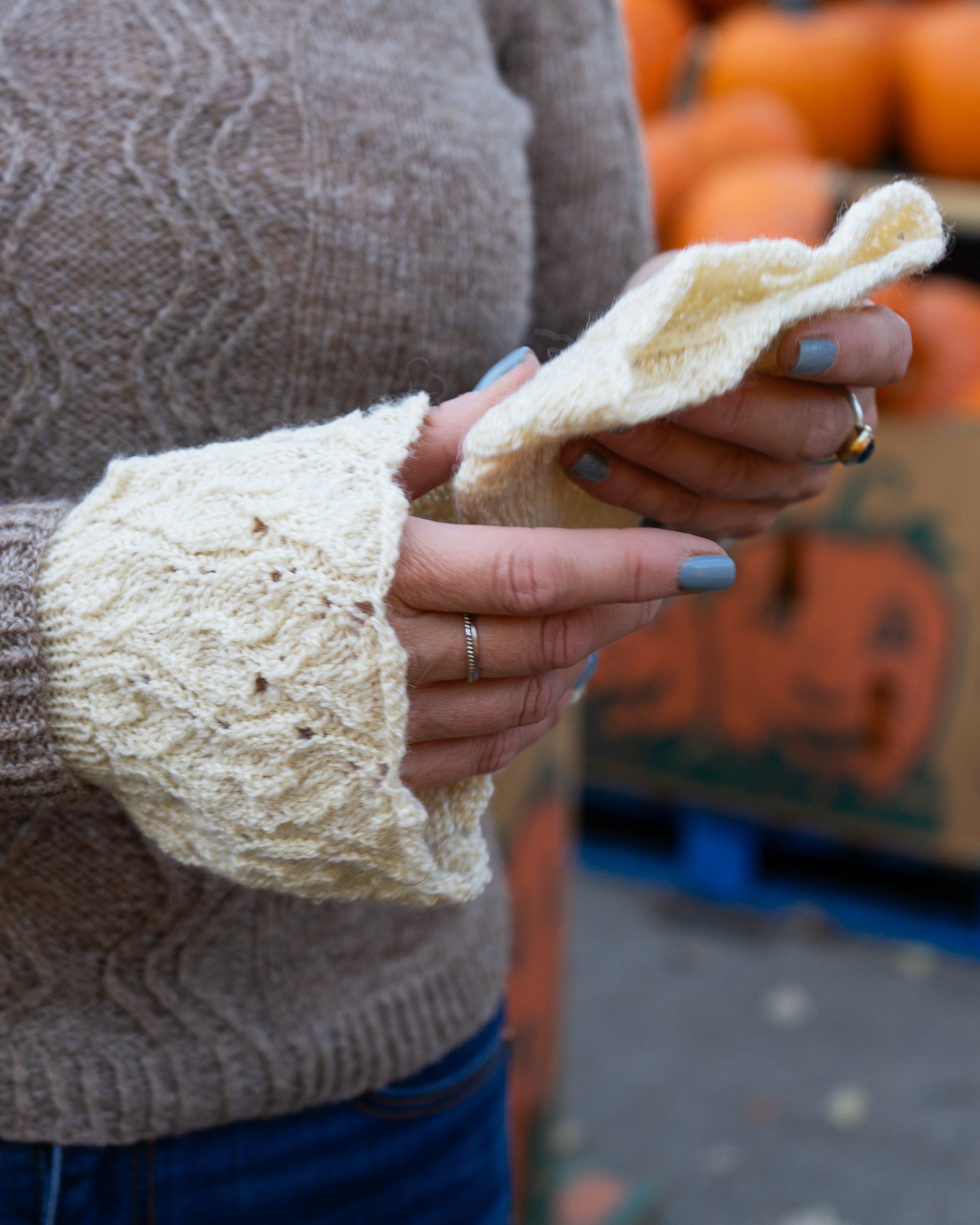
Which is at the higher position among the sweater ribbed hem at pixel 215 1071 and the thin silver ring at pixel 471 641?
the thin silver ring at pixel 471 641

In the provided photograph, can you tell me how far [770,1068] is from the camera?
1.88 meters

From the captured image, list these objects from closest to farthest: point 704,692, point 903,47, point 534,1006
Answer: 1. point 534,1006
2. point 704,692
3. point 903,47

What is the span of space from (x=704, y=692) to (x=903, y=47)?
4.74ft

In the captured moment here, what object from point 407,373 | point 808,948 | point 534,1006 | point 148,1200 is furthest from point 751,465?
point 808,948

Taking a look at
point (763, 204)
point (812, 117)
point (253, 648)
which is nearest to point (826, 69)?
point (812, 117)

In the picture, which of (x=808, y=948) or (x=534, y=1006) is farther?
(x=808, y=948)

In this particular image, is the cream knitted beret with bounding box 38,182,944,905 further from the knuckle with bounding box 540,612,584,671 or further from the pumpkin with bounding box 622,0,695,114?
the pumpkin with bounding box 622,0,695,114

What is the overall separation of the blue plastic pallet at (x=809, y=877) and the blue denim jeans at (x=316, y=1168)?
1.54 meters

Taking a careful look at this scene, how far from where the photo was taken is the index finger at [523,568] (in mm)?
477

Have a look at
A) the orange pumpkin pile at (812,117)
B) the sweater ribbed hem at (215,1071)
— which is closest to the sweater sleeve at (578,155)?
the sweater ribbed hem at (215,1071)

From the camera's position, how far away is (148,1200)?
624 mm

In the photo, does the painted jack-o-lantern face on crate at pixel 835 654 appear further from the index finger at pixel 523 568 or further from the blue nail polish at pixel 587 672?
the index finger at pixel 523 568

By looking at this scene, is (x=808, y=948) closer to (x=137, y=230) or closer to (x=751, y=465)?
(x=751, y=465)

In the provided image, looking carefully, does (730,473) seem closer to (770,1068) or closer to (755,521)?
(755,521)
